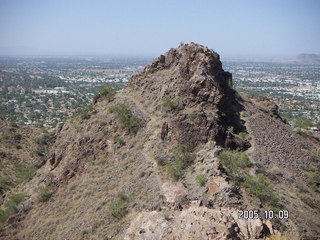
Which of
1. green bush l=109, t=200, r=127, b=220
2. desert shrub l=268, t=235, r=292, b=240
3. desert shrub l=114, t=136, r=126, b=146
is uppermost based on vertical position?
desert shrub l=114, t=136, r=126, b=146

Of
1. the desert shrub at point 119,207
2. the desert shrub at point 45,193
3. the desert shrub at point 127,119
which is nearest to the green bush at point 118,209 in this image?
the desert shrub at point 119,207

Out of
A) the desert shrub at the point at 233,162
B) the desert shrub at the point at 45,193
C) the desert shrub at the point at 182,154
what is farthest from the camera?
the desert shrub at the point at 45,193

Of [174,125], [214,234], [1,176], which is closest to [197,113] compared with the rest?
[174,125]

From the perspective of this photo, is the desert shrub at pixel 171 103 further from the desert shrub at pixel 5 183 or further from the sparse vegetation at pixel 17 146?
the sparse vegetation at pixel 17 146

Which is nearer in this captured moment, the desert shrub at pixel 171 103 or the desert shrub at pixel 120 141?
the desert shrub at pixel 171 103

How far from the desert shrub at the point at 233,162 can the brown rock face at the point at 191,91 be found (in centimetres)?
267

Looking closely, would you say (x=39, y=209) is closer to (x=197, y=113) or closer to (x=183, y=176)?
(x=183, y=176)

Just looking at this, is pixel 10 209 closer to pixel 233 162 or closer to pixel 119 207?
pixel 119 207

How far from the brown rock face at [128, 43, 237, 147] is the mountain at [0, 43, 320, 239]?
12 centimetres

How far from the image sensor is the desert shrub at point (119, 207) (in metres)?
19.7

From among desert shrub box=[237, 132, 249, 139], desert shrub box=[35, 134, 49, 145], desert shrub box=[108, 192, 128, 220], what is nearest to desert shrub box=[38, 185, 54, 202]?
desert shrub box=[108, 192, 128, 220]

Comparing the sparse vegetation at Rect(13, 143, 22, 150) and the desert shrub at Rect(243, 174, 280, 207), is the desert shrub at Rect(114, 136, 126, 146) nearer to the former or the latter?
the desert shrub at Rect(243, 174, 280, 207)

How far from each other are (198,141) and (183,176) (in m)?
4.02

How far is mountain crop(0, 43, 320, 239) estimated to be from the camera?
16.3 meters
